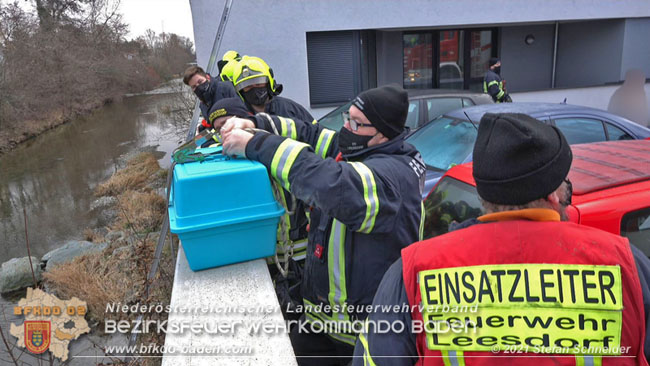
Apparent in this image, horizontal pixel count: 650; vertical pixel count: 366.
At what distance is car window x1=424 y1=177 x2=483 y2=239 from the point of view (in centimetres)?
281

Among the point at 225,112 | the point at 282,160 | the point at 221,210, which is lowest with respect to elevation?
the point at 221,210

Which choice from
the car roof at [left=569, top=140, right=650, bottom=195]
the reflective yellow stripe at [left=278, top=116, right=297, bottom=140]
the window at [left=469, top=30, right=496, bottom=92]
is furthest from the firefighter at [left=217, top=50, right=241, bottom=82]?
the window at [left=469, top=30, right=496, bottom=92]

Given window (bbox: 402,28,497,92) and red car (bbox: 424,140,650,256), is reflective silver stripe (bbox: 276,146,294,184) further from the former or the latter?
window (bbox: 402,28,497,92)

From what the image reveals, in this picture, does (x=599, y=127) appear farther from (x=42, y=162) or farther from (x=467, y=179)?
(x=42, y=162)

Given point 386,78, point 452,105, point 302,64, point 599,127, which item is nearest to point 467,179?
point 599,127

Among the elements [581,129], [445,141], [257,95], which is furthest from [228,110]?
[581,129]

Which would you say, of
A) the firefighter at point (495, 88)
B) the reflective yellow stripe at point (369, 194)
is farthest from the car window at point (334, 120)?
the reflective yellow stripe at point (369, 194)

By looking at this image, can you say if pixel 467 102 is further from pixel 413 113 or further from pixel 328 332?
pixel 328 332

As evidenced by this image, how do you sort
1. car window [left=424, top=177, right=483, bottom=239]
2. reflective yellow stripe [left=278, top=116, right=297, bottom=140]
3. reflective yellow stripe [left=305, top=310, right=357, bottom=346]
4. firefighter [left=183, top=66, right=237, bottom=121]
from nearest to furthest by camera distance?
reflective yellow stripe [left=305, top=310, right=357, bottom=346] → reflective yellow stripe [left=278, top=116, right=297, bottom=140] → car window [left=424, top=177, right=483, bottom=239] → firefighter [left=183, top=66, right=237, bottom=121]

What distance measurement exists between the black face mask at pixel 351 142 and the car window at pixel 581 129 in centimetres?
356

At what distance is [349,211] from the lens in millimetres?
1522

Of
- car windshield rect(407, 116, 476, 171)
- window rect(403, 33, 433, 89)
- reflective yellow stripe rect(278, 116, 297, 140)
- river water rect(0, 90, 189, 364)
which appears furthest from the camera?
window rect(403, 33, 433, 89)

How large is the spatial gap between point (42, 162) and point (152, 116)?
9.86 meters

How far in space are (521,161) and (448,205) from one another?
6.47ft
